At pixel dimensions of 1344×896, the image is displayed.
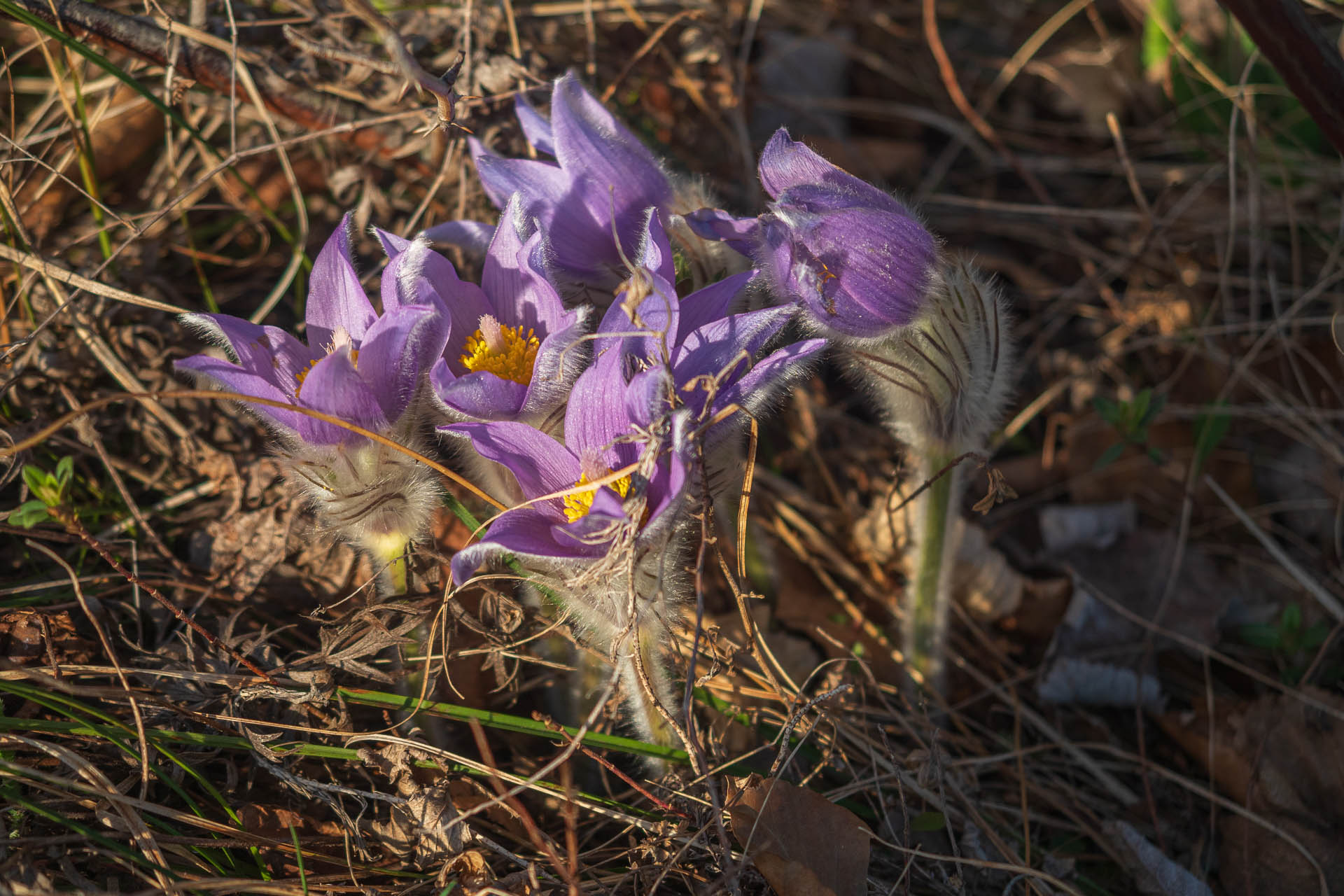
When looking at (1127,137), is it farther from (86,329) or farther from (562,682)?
(86,329)

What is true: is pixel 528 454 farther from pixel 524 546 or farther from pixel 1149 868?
pixel 1149 868

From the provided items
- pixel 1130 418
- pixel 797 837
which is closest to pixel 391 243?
pixel 797 837

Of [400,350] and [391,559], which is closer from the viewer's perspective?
[400,350]

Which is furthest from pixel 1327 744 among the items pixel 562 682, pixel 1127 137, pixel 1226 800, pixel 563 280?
pixel 1127 137

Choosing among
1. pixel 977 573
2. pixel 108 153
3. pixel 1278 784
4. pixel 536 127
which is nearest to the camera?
pixel 536 127

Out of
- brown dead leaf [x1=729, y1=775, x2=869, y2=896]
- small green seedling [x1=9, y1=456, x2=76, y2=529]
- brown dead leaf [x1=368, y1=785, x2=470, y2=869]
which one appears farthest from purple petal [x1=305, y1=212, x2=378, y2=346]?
brown dead leaf [x1=729, y1=775, x2=869, y2=896]

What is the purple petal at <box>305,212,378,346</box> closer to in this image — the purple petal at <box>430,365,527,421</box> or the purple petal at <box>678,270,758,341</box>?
the purple petal at <box>430,365,527,421</box>
